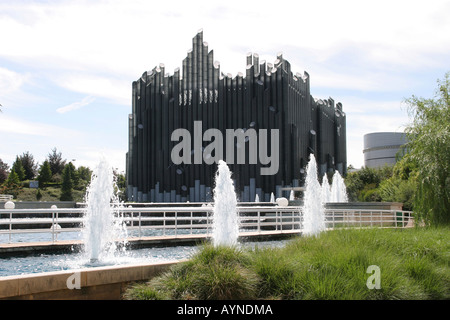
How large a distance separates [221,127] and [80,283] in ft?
167

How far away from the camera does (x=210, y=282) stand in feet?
19.6

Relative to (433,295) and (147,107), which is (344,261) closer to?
(433,295)

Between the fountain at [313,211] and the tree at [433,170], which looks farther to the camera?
the fountain at [313,211]

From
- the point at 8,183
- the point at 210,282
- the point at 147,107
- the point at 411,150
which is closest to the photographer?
the point at 210,282

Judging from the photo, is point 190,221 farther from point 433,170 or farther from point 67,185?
point 67,185

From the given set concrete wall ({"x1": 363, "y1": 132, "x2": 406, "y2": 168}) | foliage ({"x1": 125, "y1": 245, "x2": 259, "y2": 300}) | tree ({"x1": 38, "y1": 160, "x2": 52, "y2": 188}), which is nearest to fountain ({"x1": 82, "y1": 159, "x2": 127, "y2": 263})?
foliage ({"x1": 125, "y1": 245, "x2": 259, "y2": 300})

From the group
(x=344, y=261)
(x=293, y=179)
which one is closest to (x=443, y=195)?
(x=344, y=261)

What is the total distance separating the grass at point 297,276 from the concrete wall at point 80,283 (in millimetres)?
190

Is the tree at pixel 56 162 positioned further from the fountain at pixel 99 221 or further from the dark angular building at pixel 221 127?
the fountain at pixel 99 221

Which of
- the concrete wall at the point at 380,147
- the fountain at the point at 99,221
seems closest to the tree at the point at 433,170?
the fountain at the point at 99,221

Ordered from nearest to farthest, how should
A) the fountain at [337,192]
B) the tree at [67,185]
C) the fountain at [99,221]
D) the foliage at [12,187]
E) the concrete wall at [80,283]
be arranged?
the concrete wall at [80,283] < the fountain at [99,221] < the fountain at [337,192] < the foliage at [12,187] < the tree at [67,185]

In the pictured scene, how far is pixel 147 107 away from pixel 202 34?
40.6 feet

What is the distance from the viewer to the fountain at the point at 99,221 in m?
10.8
